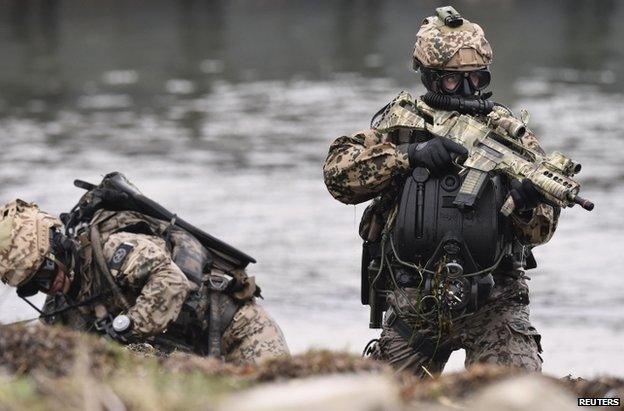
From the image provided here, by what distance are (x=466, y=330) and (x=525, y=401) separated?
11.8 ft

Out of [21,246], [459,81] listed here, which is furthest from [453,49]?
[21,246]

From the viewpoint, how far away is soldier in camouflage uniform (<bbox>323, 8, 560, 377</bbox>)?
7.07m

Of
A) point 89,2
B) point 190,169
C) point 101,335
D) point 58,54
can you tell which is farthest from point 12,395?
point 89,2

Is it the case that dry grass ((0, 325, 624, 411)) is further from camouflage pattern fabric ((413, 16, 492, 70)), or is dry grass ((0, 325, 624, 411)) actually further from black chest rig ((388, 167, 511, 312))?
camouflage pattern fabric ((413, 16, 492, 70))

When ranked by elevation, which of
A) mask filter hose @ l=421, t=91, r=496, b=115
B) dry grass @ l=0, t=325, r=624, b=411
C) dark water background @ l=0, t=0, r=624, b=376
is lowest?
dry grass @ l=0, t=325, r=624, b=411

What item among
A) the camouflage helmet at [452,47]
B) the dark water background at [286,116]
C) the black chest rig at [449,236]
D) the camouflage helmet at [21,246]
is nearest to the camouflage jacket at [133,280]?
the camouflage helmet at [21,246]

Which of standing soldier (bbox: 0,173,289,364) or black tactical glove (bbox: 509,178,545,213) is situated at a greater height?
black tactical glove (bbox: 509,178,545,213)

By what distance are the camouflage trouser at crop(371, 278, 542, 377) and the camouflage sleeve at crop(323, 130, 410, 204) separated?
0.78 metres

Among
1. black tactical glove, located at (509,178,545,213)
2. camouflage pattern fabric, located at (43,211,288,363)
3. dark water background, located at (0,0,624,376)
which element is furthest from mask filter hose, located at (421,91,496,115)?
dark water background, located at (0,0,624,376)

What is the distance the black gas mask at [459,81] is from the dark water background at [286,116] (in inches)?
96.4

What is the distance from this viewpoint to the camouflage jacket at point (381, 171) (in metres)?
7.05

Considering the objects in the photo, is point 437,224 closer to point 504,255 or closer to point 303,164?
point 504,255

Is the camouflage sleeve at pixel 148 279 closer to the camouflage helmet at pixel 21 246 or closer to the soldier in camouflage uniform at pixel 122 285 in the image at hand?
the soldier in camouflage uniform at pixel 122 285

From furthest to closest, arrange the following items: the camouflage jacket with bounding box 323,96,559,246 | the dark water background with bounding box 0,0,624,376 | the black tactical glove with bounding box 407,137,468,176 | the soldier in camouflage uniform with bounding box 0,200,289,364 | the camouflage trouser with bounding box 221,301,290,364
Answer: the dark water background with bounding box 0,0,624,376
the camouflage trouser with bounding box 221,301,290,364
the soldier in camouflage uniform with bounding box 0,200,289,364
the camouflage jacket with bounding box 323,96,559,246
the black tactical glove with bounding box 407,137,468,176
